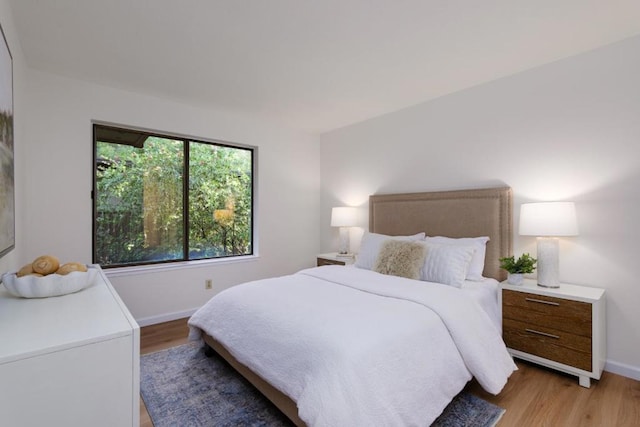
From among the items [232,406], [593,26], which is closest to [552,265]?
[593,26]

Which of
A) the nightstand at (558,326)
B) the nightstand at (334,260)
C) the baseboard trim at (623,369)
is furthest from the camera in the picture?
the nightstand at (334,260)

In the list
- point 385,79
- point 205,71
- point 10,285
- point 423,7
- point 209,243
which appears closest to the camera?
point 10,285

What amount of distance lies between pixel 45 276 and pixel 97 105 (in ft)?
7.42

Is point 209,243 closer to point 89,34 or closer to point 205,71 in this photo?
point 205,71

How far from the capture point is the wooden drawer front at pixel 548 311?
212 centimetres

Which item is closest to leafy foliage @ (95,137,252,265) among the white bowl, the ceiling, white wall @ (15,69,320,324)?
white wall @ (15,69,320,324)

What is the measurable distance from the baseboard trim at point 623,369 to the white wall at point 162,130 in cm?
335

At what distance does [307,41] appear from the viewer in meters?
2.25

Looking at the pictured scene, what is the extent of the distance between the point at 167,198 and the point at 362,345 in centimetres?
293

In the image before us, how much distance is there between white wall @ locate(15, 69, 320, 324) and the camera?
8.84 ft

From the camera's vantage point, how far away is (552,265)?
237 centimetres

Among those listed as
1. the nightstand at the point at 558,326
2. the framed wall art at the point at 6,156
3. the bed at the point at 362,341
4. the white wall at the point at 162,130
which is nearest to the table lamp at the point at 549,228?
the nightstand at the point at 558,326

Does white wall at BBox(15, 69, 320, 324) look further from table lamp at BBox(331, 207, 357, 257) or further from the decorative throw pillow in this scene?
the decorative throw pillow

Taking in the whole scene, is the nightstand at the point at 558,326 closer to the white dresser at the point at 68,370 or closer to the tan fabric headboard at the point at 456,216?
the tan fabric headboard at the point at 456,216
